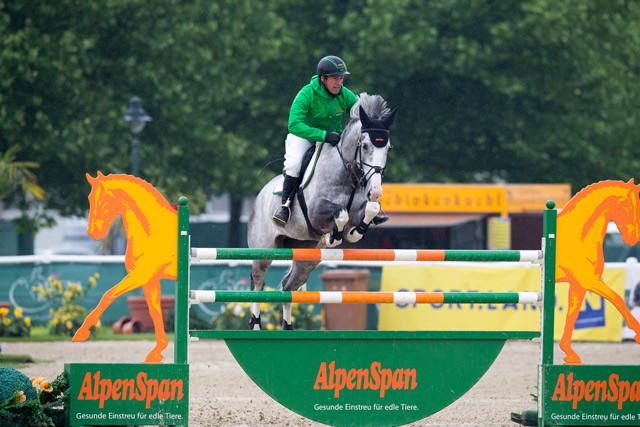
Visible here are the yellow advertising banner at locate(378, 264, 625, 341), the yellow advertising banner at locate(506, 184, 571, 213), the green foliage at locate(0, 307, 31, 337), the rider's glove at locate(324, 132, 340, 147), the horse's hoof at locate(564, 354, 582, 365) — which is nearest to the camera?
the horse's hoof at locate(564, 354, 582, 365)

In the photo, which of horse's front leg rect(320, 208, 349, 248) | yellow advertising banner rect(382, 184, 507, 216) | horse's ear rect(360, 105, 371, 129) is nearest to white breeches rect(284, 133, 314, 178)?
horse's front leg rect(320, 208, 349, 248)

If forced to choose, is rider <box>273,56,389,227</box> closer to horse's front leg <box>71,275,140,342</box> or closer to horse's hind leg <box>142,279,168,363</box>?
horse's hind leg <box>142,279,168,363</box>

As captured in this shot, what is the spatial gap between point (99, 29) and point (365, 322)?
10344mm

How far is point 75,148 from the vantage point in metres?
22.2

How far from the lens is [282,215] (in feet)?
27.4

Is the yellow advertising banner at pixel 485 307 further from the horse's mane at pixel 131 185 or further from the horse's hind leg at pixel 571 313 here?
the horse's mane at pixel 131 185

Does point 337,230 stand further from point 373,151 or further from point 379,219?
point 373,151

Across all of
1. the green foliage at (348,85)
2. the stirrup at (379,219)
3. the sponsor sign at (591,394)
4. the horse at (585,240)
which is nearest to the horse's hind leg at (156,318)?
the stirrup at (379,219)

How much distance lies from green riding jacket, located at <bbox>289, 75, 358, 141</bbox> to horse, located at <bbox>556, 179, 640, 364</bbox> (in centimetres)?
199

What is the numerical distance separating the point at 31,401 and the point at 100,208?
1.24 m

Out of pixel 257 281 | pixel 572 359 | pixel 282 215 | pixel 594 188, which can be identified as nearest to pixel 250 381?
pixel 257 281

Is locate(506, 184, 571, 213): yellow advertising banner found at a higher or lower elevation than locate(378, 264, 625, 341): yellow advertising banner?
higher

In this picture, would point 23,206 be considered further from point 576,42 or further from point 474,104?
point 576,42

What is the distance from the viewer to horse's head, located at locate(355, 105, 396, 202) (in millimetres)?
7488
